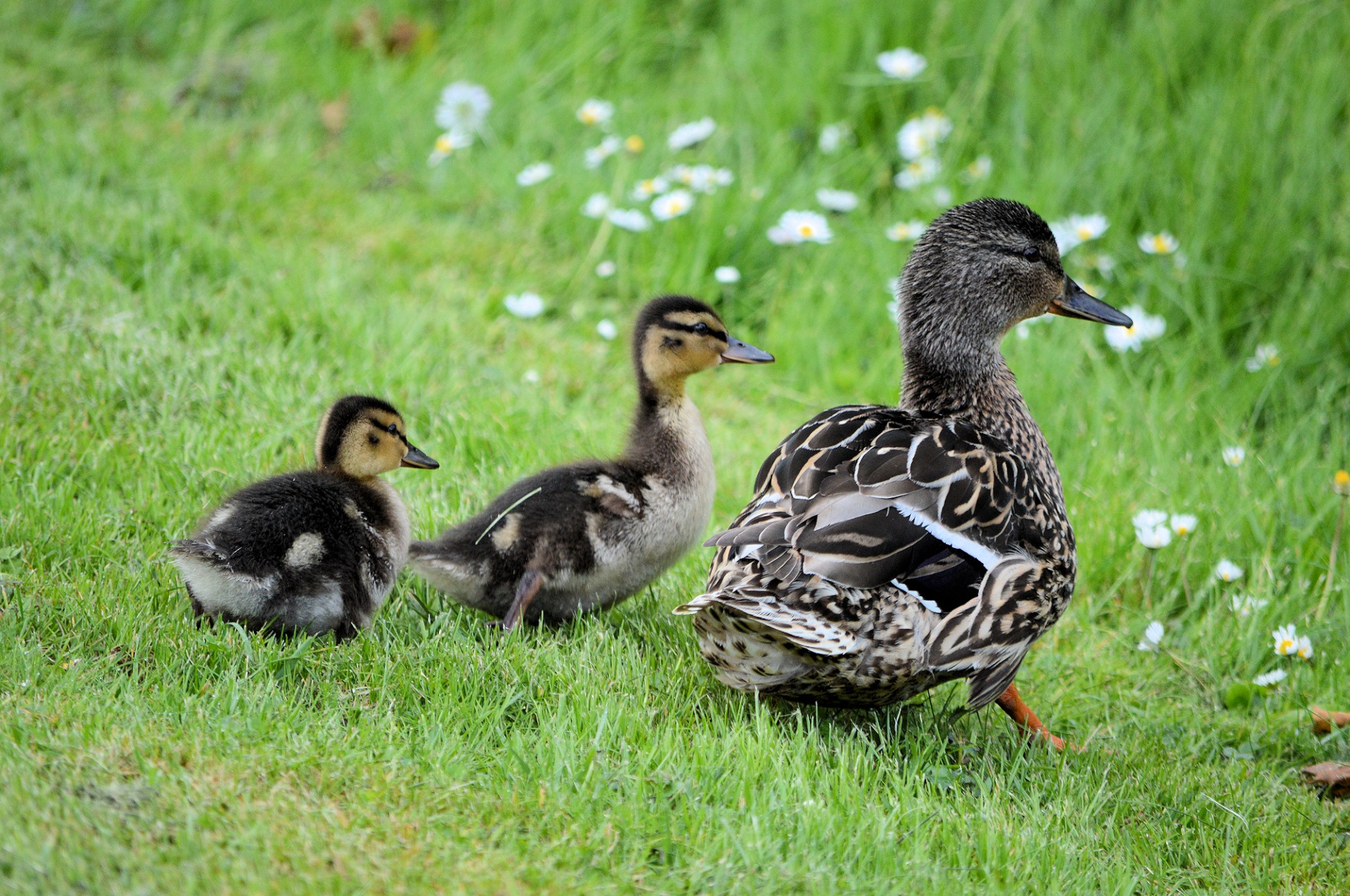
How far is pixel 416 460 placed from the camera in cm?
379

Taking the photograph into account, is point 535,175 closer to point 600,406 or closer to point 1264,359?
point 600,406

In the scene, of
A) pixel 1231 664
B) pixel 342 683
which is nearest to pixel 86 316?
pixel 342 683

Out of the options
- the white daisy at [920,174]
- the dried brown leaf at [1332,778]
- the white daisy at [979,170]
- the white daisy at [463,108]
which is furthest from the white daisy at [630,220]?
the dried brown leaf at [1332,778]

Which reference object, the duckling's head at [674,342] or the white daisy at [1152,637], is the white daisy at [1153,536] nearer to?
the white daisy at [1152,637]

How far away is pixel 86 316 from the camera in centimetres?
490

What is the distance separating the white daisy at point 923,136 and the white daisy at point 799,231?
2.60 ft

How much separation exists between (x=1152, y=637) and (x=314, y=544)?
2.89 metres

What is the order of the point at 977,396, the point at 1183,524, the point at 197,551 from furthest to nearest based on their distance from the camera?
the point at 1183,524 → the point at 977,396 → the point at 197,551

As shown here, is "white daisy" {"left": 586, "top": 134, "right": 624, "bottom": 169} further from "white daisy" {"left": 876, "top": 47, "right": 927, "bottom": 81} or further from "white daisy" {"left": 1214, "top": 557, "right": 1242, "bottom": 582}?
"white daisy" {"left": 1214, "top": 557, "right": 1242, "bottom": 582}

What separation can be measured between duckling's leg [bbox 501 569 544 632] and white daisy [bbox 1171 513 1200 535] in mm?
2476

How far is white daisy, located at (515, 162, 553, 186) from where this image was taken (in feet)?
21.3

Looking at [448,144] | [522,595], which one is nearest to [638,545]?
[522,595]

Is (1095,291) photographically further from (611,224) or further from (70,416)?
(70,416)

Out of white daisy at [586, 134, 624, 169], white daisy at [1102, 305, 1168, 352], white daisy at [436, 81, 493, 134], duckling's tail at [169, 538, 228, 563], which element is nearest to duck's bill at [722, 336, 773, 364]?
duckling's tail at [169, 538, 228, 563]
